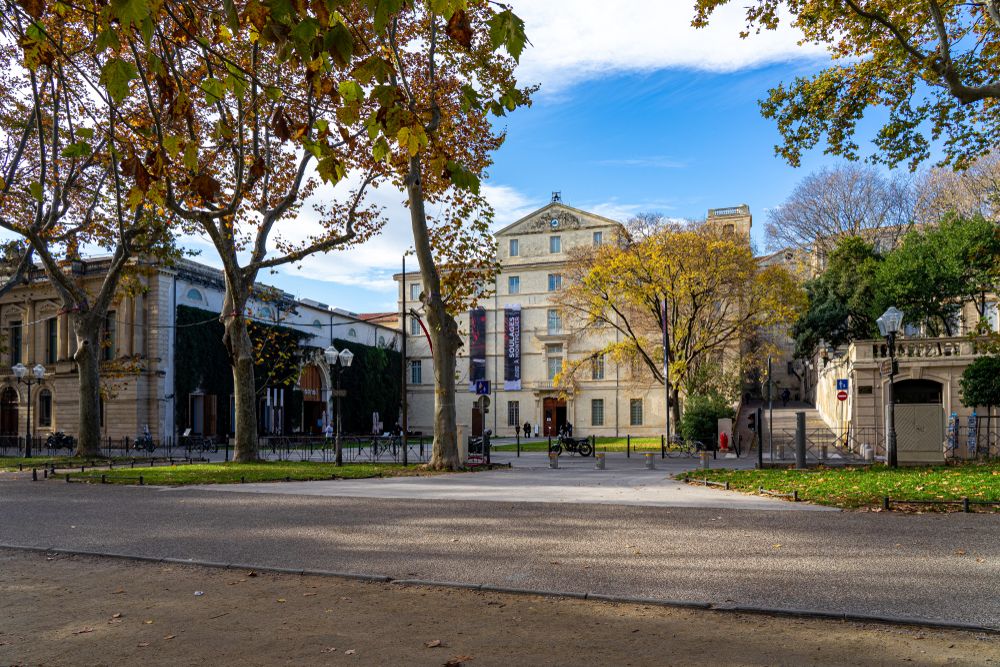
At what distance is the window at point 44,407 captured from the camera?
43.7m

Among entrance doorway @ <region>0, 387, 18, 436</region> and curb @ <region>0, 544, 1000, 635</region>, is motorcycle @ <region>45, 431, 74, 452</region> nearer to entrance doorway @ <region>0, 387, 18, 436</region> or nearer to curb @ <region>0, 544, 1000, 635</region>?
entrance doorway @ <region>0, 387, 18, 436</region>

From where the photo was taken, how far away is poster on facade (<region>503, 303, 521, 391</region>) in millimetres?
56500

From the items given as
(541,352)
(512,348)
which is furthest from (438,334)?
(512,348)

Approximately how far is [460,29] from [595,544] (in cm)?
558

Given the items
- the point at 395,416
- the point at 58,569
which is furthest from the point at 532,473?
the point at 395,416

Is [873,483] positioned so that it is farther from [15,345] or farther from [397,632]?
[15,345]

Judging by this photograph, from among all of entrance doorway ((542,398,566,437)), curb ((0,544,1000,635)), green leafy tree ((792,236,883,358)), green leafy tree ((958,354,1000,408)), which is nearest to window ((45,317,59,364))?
entrance doorway ((542,398,566,437))

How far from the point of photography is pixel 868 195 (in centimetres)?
4319

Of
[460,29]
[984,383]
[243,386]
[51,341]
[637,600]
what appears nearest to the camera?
[460,29]

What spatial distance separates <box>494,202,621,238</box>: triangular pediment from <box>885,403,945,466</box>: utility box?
126 feet

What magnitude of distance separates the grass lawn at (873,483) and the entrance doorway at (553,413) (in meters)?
37.8

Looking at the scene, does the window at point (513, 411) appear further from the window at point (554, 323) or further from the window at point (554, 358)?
the window at point (554, 323)

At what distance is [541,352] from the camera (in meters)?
56.5

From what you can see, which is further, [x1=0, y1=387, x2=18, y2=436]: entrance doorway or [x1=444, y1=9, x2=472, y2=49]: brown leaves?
[x1=0, y1=387, x2=18, y2=436]: entrance doorway
